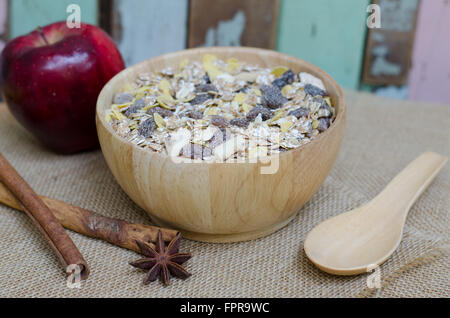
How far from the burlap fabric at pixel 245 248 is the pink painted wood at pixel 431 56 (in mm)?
400

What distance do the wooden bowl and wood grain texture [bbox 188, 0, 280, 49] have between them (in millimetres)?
617

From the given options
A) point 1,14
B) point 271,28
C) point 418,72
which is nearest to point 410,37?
point 418,72

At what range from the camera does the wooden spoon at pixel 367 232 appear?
69 centimetres

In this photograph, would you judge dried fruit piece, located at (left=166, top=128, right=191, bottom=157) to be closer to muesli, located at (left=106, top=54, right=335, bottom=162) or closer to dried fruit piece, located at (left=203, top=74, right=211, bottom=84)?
muesli, located at (left=106, top=54, right=335, bottom=162)

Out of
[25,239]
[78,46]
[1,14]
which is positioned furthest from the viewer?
[1,14]

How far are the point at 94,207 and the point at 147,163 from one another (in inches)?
9.1

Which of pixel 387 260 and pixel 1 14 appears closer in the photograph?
pixel 387 260

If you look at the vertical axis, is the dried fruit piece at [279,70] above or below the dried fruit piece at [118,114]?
above

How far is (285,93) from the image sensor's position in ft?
2.73

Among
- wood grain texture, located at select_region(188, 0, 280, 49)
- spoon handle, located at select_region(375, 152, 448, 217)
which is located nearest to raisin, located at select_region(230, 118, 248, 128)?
spoon handle, located at select_region(375, 152, 448, 217)

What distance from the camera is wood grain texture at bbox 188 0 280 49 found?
51.3 inches

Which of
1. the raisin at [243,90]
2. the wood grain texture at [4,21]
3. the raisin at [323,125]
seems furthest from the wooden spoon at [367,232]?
the wood grain texture at [4,21]

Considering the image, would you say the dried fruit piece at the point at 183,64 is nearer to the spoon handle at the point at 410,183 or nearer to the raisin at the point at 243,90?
the raisin at the point at 243,90

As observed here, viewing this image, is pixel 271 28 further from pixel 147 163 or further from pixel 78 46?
pixel 147 163
